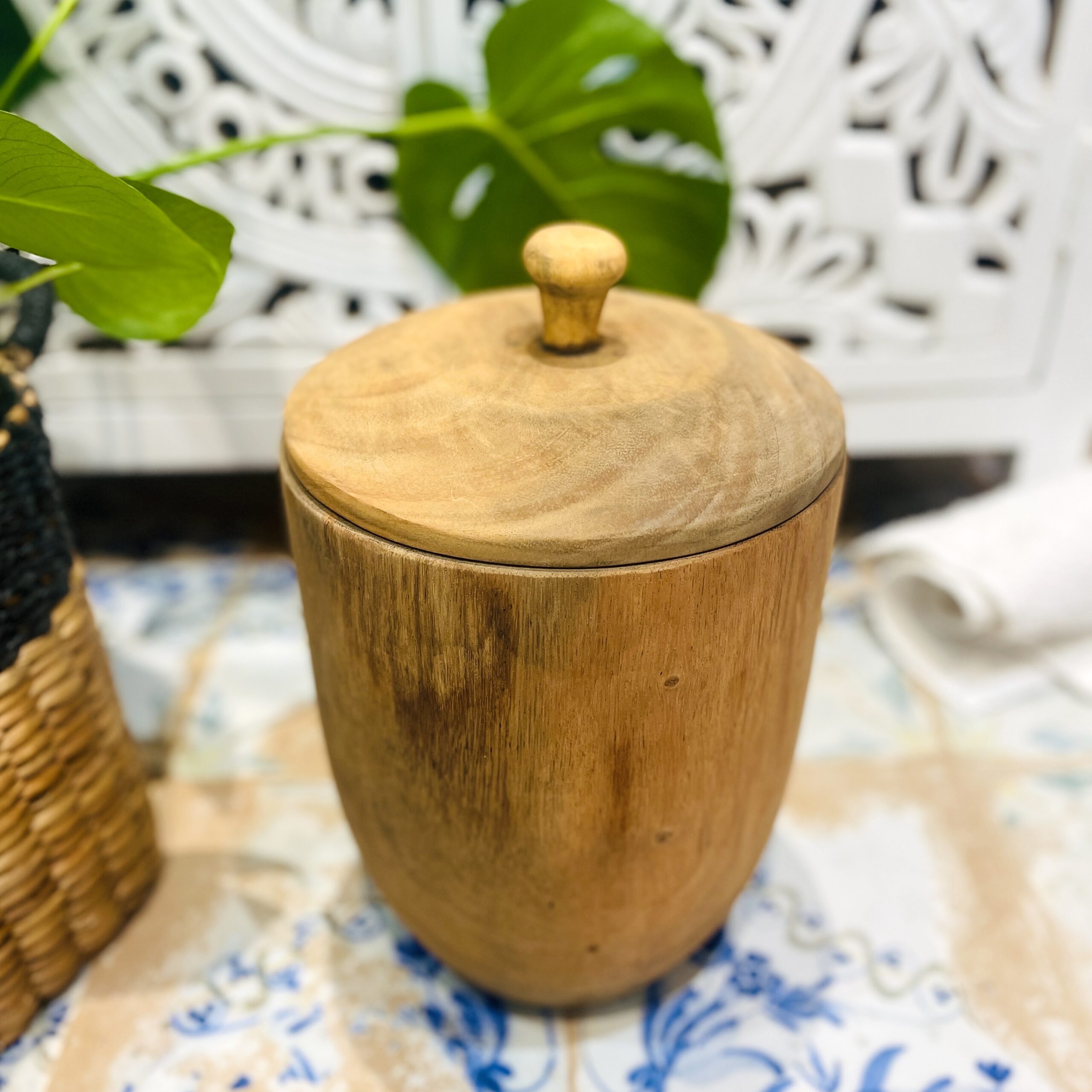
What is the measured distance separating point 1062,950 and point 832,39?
30.5 inches

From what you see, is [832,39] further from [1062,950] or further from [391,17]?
[1062,950]

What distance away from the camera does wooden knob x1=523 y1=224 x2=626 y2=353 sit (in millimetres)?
479

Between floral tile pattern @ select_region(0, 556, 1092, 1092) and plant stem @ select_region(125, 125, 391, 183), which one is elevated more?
plant stem @ select_region(125, 125, 391, 183)

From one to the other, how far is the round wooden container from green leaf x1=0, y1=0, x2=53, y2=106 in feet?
1.72

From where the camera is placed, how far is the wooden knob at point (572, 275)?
1.57ft

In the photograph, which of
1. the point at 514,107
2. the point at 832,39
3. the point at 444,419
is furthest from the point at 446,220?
the point at 444,419

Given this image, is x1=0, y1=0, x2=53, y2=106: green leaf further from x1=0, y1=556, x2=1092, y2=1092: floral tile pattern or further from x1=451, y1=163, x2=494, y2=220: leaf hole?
x1=0, y1=556, x2=1092, y2=1092: floral tile pattern

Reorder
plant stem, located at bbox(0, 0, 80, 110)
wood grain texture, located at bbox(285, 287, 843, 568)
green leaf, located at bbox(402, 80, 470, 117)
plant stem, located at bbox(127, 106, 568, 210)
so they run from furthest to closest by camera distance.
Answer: green leaf, located at bbox(402, 80, 470, 117) → plant stem, located at bbox(127, 106, 568, 210) → plant stem, located at bbox(0, 0, 80, 110) → wood grain texture, located at bbox(285, 287, 843, 568)

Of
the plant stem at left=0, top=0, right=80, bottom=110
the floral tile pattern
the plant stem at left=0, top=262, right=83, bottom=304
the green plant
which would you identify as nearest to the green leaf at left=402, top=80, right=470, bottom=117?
the green plant

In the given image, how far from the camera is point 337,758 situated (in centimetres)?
56

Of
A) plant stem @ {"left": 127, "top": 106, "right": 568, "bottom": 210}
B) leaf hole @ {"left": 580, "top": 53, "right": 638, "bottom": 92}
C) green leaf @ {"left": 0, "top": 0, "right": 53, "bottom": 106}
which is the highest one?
green leaf @ {"left": 0, "top": 0, "right": 53, "bottom": 106}

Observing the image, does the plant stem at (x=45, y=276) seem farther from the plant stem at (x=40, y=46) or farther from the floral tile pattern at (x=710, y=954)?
the floral tile pattern at (x=710, y=954)

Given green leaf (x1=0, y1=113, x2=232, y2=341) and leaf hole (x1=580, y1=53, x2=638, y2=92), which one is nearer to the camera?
green leaf (x1=0, y1=113, x2=232, y2=341)

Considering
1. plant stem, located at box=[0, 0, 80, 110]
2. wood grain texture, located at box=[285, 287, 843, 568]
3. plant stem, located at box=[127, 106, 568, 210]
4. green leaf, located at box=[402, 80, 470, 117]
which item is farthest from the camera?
green leaf, located at box=[402, 80, 470, 117]
